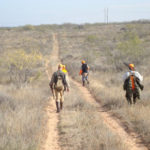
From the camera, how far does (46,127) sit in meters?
6.92

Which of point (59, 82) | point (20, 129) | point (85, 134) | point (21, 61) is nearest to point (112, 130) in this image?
point (85, 134)

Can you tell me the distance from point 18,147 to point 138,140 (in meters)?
2.83

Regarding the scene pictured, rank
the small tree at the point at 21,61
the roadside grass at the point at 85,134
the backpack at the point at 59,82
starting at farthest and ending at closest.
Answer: the small tree at the point at 21,61 → the backpack at the point at 59,82 → the roadside grass at the point at 85,134

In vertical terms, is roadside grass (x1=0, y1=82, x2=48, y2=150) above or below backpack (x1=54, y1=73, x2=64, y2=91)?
below

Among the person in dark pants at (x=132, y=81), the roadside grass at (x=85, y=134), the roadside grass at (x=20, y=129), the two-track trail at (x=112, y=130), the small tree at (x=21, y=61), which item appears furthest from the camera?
the small tree at (x=21, y=61)

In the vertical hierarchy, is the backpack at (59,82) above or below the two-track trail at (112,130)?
above

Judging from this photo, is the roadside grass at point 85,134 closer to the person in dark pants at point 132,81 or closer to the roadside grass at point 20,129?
the roadside grass at point 20,129

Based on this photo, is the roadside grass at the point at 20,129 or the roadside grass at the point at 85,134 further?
the roadside grass at the point at 85,134

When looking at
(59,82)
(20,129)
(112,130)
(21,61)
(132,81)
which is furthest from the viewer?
(21,61)

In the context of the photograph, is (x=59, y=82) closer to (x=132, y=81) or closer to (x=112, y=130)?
(x=132, y=81)

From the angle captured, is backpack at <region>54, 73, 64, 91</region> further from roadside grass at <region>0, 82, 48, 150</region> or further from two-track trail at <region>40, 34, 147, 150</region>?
roadside grass at <region>0, 82, 48, 150</region>

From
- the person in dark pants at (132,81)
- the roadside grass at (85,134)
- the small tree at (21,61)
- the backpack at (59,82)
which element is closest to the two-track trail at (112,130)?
the roadside grass at (85,134)

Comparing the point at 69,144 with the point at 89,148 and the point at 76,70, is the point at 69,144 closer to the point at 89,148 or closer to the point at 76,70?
the point at 89,148

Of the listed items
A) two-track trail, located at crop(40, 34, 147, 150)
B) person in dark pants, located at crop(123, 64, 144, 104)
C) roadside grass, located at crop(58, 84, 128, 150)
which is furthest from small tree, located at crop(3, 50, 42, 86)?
person in dark pants, located at crop(123, 64, 144, 104)
